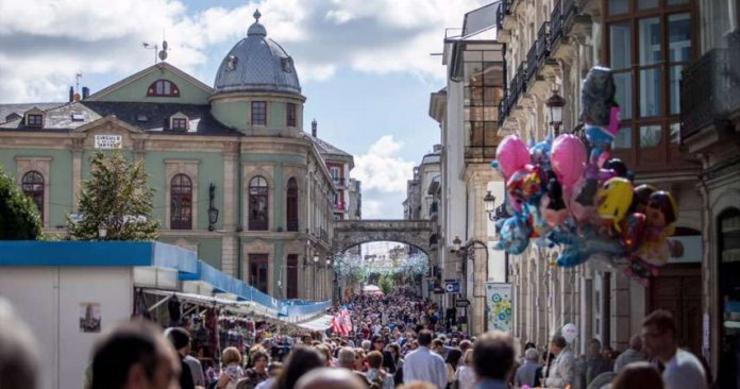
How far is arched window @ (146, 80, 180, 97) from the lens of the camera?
251ft

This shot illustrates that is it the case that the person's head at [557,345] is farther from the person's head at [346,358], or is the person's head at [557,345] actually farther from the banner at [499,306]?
the banner at [499,306]

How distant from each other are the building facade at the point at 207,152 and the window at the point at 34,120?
69 mm

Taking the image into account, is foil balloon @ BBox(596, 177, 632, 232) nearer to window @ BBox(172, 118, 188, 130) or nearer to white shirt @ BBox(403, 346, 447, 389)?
white shirt @ BBox(403, 346, 447, 389)

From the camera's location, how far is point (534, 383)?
17.3 meters

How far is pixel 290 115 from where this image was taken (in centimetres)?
7550

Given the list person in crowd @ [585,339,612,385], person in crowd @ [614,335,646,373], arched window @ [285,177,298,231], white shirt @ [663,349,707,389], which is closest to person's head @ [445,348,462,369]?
person in crowd @ [585,339,612,385]

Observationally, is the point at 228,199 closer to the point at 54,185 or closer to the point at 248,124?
the point at 248,124

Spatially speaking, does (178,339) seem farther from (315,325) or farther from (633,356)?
(315,325)

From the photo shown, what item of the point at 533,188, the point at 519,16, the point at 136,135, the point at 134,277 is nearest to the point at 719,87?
the point at 533,188

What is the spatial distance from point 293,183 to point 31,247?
56767mm

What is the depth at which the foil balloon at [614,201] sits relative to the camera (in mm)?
12609

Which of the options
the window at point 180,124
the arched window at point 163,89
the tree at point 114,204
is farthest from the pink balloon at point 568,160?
the arched window at point 163,89

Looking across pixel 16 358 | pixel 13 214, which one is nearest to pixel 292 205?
pixel 13 214

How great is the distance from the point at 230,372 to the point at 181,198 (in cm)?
5895
